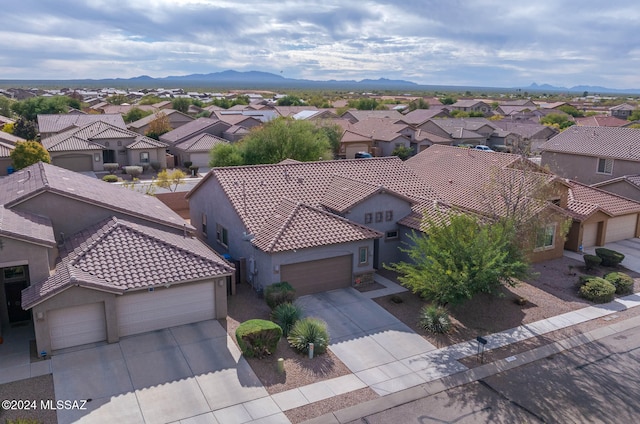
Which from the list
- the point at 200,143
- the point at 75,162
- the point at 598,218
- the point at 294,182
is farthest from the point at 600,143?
the point at 75,162

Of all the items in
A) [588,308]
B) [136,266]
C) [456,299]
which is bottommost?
[588,308]

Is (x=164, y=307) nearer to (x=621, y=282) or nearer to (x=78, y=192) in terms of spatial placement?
(x=78, y=192)

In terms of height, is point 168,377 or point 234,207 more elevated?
point 234,207

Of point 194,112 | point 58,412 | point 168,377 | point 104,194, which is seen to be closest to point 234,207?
point 104,194

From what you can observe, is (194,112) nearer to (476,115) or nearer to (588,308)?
(476,115)

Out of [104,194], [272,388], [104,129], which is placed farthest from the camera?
[104,129]

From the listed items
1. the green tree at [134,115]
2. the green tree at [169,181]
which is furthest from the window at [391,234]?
the green tree at [134,115]

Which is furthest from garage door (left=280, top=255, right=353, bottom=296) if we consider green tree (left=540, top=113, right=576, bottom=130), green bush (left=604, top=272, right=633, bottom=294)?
green tree (left=540, top=113, right=576, bottom=130)
